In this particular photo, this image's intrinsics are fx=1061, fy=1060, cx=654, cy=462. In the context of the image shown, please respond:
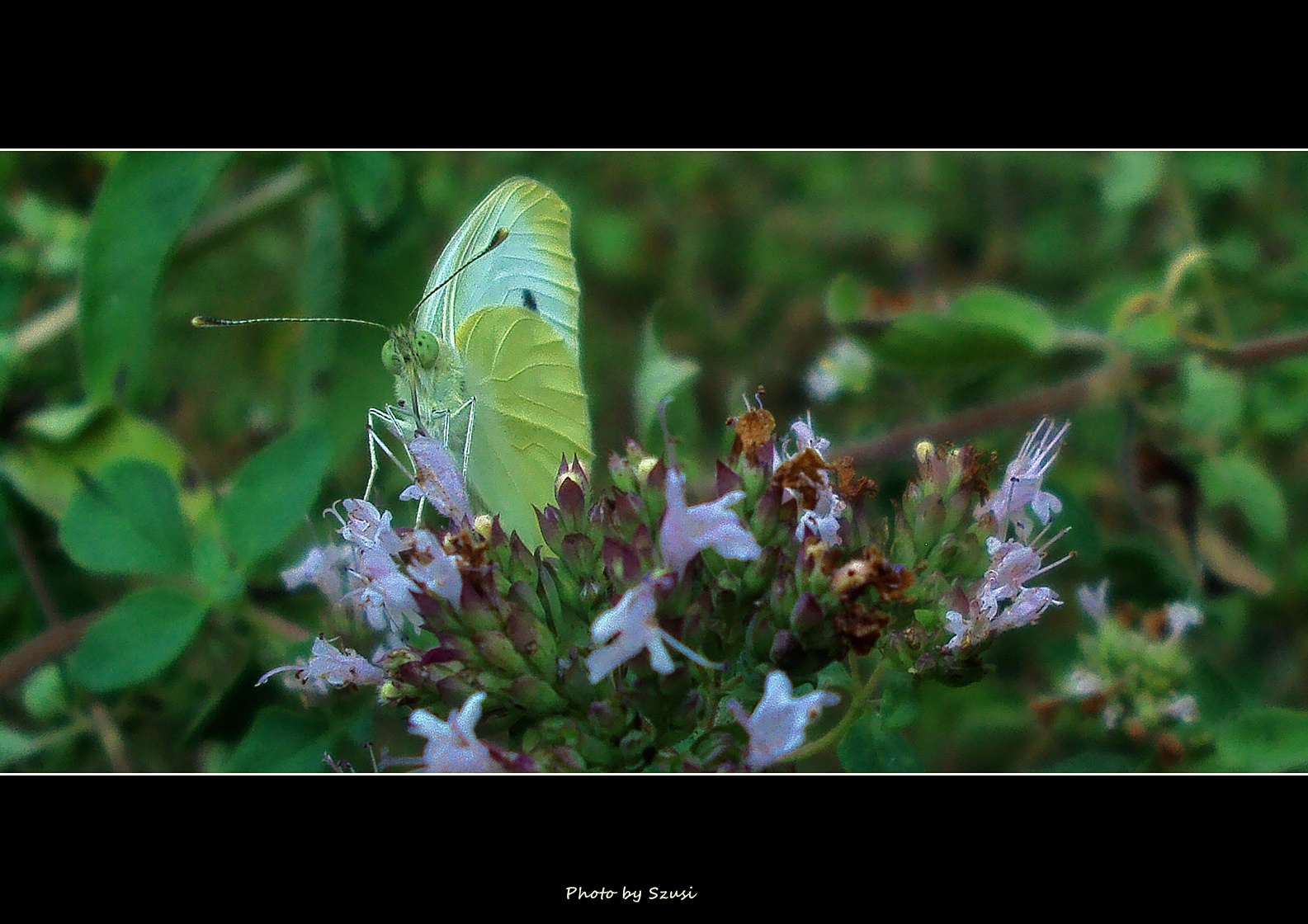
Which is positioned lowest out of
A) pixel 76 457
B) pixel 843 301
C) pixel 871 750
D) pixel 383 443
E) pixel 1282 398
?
pixel 871 750

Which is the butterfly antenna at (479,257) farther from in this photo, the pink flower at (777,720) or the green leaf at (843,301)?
the pink flower at (777,720)

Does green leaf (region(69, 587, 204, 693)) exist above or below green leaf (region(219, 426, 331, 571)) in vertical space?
below

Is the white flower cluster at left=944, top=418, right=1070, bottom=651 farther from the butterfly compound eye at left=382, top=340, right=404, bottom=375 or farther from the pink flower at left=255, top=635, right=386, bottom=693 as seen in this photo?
the butterfly compound eye at left=382, top=340, right=404, bottom=375

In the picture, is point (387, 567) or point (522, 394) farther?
point (522, 394)

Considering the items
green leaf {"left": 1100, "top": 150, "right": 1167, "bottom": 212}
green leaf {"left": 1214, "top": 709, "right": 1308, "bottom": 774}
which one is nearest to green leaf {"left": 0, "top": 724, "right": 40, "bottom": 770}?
green leaf {"left": 1214, "top": 709, "right": 1308, "bottom": 774}

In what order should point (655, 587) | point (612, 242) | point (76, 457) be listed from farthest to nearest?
point (612, 242) < point (76, 457) < point (655, 587)

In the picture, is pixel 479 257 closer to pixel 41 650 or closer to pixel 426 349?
pixel 426 349

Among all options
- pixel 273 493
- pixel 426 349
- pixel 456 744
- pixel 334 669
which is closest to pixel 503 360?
pixel 426 349

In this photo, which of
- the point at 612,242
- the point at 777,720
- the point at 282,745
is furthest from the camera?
the point at 612,242
